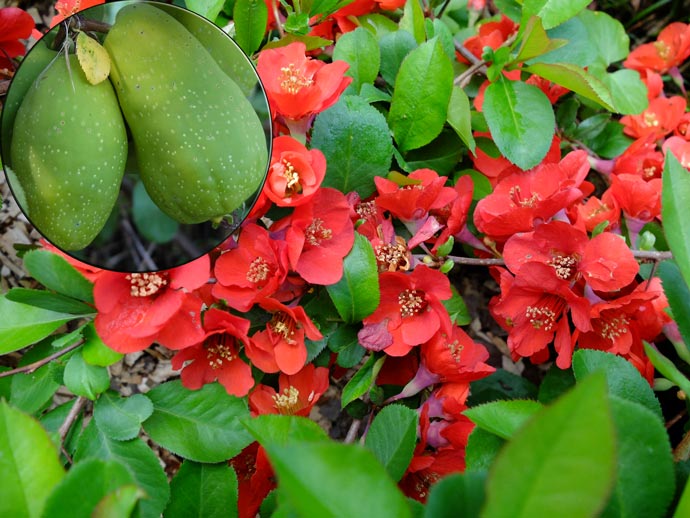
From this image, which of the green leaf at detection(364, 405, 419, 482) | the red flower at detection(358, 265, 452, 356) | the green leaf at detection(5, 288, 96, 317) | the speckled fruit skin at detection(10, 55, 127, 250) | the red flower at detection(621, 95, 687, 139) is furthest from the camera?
the red flower at detection(621, 95, 687, 139)

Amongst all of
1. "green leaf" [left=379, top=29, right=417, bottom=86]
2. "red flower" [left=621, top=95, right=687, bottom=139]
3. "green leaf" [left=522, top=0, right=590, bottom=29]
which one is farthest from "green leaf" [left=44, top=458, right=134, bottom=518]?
"red flower" [left=621, top=95, right=687, bottom=139]

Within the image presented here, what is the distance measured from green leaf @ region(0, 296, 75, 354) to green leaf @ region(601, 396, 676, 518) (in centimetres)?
74

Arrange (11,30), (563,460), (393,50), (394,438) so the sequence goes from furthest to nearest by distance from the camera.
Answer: (393,50)
(11,30)
(394,438)
(563,460)

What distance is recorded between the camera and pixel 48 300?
87cm

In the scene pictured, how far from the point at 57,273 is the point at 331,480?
1.74ft

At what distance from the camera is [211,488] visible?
0.87 m

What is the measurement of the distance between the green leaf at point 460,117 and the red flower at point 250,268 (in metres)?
0.38

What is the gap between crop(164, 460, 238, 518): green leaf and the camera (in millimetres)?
851

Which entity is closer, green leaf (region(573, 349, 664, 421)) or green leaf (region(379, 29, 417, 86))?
green leaf (region(573, 349, 664, 421))

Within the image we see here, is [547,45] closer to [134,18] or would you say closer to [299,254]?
[299,254]

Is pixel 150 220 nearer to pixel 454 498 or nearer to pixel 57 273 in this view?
pixel 57 273

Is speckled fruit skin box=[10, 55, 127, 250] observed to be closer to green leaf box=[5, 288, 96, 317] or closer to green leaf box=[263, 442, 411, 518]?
green leaf box=[5, 288, 96, 317]

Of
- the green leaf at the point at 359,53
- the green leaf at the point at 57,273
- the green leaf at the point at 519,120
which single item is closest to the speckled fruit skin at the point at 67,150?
the green leaf at the point at 57,273

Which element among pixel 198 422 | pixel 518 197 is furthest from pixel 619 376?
pixel 198 422
